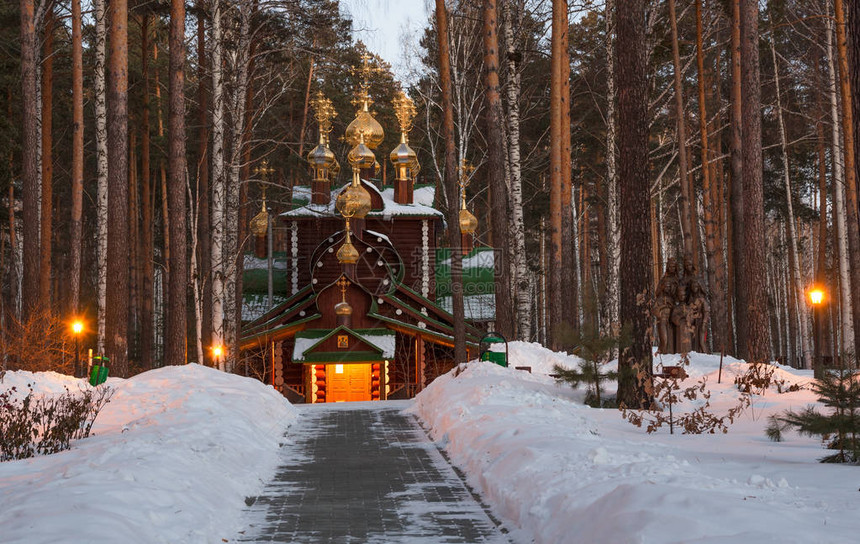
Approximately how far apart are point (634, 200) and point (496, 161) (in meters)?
7.15

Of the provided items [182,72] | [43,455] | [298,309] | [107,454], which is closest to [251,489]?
[107,454]

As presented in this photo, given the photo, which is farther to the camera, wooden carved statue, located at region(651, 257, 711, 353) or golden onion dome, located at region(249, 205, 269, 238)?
golden onion dome, located at region(249, 205, 269, 238)

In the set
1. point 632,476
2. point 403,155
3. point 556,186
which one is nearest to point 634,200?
point 632,476

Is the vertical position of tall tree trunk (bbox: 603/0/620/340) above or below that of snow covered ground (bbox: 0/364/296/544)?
above

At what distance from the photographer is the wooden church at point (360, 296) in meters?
32.1

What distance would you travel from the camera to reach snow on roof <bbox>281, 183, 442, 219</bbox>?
3541 cm

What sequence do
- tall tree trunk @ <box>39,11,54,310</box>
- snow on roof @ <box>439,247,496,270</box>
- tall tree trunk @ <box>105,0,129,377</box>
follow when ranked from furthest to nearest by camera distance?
1. snow on roof @ <box>439,247,496,270</box>
2. tall tree trunk @ <box>39,11,54,310</box>
3. tall tree trunk @ <box>105,0,129,377</box>

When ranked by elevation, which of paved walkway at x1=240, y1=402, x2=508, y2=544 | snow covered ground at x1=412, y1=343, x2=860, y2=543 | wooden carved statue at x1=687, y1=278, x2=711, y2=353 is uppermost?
wooden carved statue at x1=687, y1=278, x2=711, y2=353

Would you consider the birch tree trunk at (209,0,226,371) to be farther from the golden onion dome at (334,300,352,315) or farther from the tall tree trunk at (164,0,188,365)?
the golden onion dome at (334,300,352,315)

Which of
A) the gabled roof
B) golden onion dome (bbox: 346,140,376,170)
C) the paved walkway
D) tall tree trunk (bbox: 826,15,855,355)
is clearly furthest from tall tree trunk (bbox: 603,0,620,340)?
the paved walkway

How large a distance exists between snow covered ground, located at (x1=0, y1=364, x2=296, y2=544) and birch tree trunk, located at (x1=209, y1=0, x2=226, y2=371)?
303 inches

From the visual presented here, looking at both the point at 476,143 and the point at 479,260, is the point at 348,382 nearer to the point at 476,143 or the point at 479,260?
the point at 479,260

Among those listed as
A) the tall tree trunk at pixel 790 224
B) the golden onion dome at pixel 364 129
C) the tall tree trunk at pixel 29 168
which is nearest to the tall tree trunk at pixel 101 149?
the tall tree trunk at pixel 29 168

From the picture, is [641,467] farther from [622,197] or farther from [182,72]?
[182,72]
